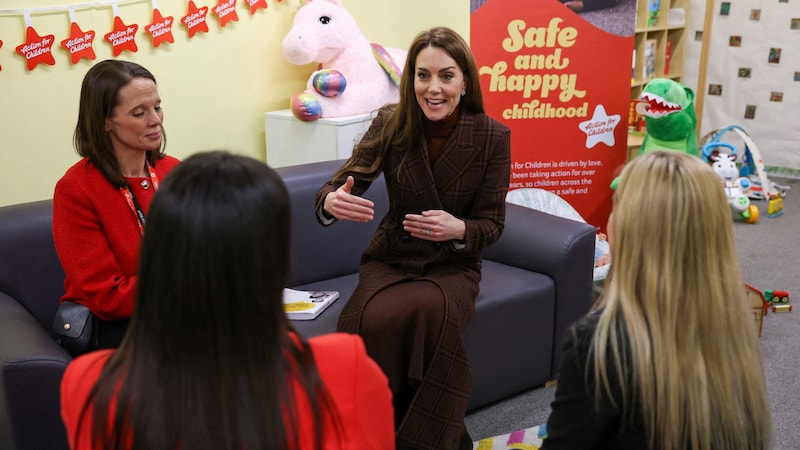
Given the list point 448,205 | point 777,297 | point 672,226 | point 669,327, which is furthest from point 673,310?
point 777,297

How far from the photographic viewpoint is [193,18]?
11.3 ft

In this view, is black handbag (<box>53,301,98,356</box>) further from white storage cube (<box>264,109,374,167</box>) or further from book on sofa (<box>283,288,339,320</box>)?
white storage cube (<box>264,109,374,167</box>)

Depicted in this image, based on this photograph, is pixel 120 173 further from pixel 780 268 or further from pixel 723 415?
pixel 780 268

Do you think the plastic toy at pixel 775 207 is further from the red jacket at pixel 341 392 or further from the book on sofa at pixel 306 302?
the red jacket at pixel 341 392

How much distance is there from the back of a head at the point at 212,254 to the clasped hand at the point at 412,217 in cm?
132

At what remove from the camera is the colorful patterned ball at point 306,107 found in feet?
11.7

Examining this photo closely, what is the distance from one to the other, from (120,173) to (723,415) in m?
1.66

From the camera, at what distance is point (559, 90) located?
3.91m

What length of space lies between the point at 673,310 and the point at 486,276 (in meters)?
1.57

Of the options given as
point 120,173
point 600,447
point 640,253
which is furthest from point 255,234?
point 120,173

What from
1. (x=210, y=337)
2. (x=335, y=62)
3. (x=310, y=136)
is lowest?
(x=310, y=136)

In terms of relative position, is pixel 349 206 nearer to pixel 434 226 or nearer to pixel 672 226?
pixel 434 226

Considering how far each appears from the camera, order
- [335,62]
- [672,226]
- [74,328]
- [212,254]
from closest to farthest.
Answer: [212,254] → [672,226] → [74,328] → [335,62]

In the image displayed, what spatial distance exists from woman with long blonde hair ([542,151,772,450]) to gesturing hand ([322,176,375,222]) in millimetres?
1093
